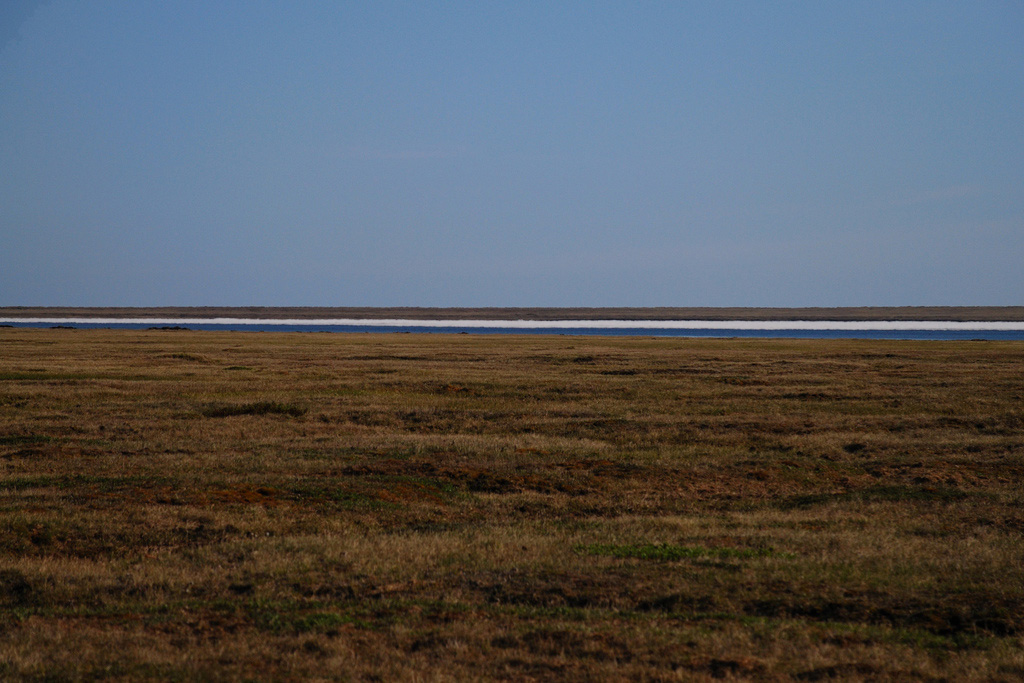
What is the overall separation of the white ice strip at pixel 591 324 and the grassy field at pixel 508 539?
132 meters

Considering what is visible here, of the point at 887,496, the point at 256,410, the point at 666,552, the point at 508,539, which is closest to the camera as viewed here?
the point at 666,552

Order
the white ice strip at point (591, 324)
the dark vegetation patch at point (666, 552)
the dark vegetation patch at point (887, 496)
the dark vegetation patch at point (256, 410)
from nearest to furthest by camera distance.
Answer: the dark vegetation patch at point (666, 552), the dark vegetation patch at point (887, 496), the dark vegetation patch at point (256, 410), the white ice strip at point (591, 324)

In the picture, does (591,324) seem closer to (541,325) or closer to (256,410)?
(541,325)

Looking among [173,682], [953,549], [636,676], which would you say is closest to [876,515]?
[953,549]

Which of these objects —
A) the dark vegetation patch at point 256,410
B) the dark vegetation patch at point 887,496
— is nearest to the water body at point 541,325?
the dark vegetation patch at point 256,410

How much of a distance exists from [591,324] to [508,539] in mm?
164754

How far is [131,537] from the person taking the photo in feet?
45.5

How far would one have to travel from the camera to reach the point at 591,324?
178 meters

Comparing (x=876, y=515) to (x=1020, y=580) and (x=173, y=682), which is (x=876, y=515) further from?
(x=173, y=682)

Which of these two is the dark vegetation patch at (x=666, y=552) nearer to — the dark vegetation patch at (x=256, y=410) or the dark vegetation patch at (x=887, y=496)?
the dark vegetation patch at (x=887, y=496)

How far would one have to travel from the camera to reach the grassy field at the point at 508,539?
30.7 ft

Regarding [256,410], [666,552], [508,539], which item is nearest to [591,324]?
[256,410]

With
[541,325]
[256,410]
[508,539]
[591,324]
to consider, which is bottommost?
[508,539]

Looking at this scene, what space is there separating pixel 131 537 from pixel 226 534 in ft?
4.57
